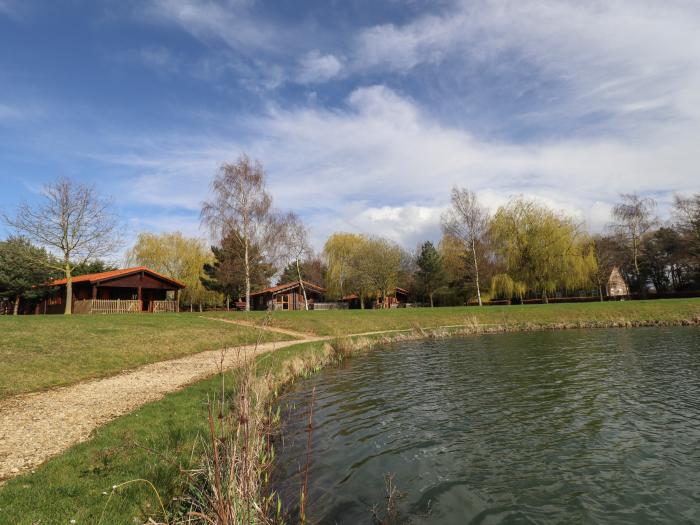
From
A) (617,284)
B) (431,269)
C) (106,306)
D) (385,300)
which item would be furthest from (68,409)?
(617,284)

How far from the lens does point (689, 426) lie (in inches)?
313

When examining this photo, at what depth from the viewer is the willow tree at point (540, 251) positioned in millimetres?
44125

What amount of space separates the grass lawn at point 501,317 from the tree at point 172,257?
28.3 meters

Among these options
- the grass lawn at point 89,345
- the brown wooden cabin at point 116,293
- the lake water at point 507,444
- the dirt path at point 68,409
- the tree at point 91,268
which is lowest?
the lake water at point 507,444

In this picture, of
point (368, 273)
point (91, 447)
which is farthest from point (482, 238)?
point (91, 447)

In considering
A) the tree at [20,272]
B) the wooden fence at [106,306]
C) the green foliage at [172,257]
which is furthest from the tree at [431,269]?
the tree at [20,272]

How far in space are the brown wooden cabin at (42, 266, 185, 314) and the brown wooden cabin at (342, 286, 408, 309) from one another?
2952cm

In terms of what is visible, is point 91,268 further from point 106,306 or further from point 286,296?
point 286,296

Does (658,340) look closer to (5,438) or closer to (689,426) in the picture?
(689,426)

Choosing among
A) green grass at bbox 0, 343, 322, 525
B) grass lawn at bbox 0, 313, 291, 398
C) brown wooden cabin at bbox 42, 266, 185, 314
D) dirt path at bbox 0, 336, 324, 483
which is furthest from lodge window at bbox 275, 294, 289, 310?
green grass at bbox 0, 343, 322, 525

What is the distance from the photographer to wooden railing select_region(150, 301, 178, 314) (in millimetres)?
38781

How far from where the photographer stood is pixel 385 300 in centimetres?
6088

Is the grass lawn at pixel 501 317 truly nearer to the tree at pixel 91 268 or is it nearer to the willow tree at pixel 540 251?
the willow tree at pixel 540 251

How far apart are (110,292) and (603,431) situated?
4351cm
